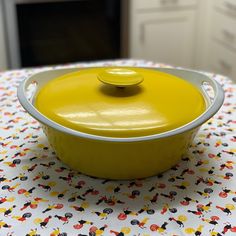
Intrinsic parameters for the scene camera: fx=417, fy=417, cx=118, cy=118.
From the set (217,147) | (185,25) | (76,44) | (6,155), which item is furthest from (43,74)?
(185,25)

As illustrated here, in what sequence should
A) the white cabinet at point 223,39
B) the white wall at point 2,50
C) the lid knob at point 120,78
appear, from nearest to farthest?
1. the lid knob at point 120,78
2. the white wall at point 2,50
3. the white cabinet at point 223,39

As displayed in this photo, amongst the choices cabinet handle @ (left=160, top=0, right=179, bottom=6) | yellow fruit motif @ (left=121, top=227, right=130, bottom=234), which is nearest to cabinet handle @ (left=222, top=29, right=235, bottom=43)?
cabinet handle @ (left=160, top=0, right=179, bottom=6)

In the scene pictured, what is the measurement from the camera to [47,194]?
2.48ft

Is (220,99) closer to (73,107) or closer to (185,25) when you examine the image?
(73,107)

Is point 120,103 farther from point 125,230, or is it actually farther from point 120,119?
point 125,230

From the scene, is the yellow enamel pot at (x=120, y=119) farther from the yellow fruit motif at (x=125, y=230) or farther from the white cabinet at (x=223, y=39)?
the white cabinet at (x=223, y=39)

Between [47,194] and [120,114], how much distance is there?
197 mm

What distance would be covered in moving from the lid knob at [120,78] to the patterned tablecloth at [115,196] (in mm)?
188

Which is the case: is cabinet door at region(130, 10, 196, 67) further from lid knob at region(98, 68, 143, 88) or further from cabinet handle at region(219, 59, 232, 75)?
lid knob at region(98, 68, 143, 88)

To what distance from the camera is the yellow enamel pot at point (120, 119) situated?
703mm

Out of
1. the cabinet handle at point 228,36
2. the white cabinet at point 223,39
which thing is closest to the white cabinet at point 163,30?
the white cabinet at point 223,39

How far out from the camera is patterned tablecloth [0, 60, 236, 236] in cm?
67

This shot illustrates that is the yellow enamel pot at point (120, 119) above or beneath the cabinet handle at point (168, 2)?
above

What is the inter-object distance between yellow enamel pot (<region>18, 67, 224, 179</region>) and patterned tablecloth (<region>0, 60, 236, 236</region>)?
33 mm
